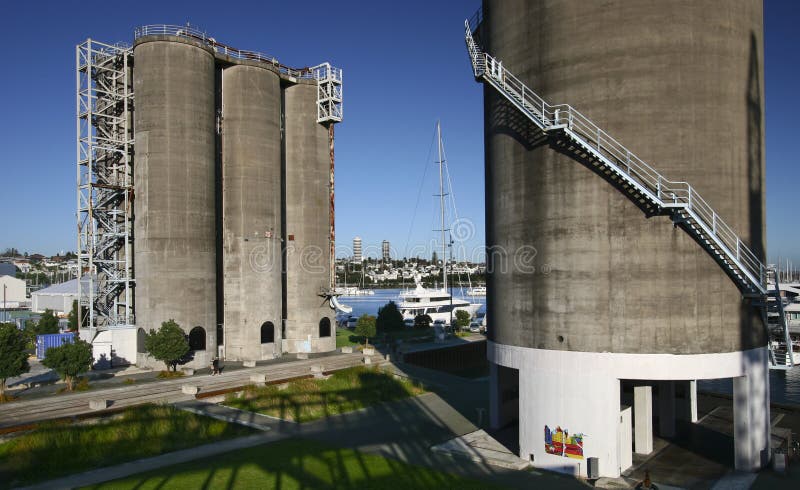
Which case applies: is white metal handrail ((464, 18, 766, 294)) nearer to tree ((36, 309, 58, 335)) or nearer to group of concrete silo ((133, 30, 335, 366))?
group of concrete silo ((133, 30, 335, 366))

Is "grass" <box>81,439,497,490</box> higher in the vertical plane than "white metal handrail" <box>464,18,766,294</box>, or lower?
lower

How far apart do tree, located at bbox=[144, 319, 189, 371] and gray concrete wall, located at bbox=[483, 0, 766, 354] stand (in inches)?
1135

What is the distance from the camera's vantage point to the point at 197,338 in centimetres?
4772

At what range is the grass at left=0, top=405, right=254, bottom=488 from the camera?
23984 millimetres

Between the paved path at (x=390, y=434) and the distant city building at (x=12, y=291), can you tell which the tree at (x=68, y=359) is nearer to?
the paved path at (x=390, y=434)

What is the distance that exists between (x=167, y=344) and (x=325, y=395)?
13.8 metres

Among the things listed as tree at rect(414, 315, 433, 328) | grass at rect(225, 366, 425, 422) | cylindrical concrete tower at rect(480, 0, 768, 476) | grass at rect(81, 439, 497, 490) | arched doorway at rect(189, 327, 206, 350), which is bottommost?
tree at rect(414, 315, 433, 328)

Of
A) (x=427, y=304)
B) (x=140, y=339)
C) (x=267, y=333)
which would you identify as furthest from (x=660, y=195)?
(x=427, y=304)

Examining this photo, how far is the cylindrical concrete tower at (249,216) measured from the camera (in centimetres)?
5184

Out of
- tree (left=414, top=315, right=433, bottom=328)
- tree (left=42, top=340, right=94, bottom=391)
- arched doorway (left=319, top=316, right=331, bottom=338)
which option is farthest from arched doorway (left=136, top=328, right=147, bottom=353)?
tree (left=414, top=315, right=433, bottom=328)

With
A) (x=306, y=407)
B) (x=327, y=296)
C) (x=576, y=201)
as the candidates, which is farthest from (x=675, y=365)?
(x=327, y=296)

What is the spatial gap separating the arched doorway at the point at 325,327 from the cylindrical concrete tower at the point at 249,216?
5.04 metres

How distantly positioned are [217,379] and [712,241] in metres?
33.3

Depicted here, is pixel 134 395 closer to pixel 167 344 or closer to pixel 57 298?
pixel 167 344
